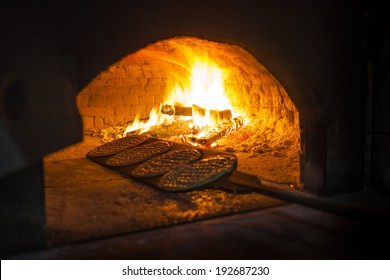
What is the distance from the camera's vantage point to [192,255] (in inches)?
110

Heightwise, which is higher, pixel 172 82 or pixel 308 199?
pixel 172 82

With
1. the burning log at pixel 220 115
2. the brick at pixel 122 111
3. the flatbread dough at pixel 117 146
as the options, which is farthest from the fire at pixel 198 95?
the flatbread dough at pixel 117 146

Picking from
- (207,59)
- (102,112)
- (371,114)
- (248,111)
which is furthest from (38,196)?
(102,112)

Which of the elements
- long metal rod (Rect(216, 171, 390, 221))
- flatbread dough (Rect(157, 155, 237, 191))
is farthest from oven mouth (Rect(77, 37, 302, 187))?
flatbread dough (Rect(157, 155, 237, 191))

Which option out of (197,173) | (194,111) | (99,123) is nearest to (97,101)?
(99,123)

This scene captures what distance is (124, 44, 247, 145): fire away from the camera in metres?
6.51

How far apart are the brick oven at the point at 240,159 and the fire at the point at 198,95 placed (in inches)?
29.9

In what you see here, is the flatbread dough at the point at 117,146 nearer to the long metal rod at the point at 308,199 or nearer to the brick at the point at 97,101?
the brick at the point at 97,101

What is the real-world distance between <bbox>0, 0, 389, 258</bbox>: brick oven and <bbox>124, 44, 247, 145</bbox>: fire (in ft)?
2.49

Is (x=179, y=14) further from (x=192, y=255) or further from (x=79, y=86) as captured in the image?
(x=192, y=255)

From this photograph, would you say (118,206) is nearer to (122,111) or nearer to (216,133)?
(216,133)

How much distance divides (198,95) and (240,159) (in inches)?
62.2

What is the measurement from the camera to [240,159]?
5820mm

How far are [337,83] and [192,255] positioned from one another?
2.13 metres
